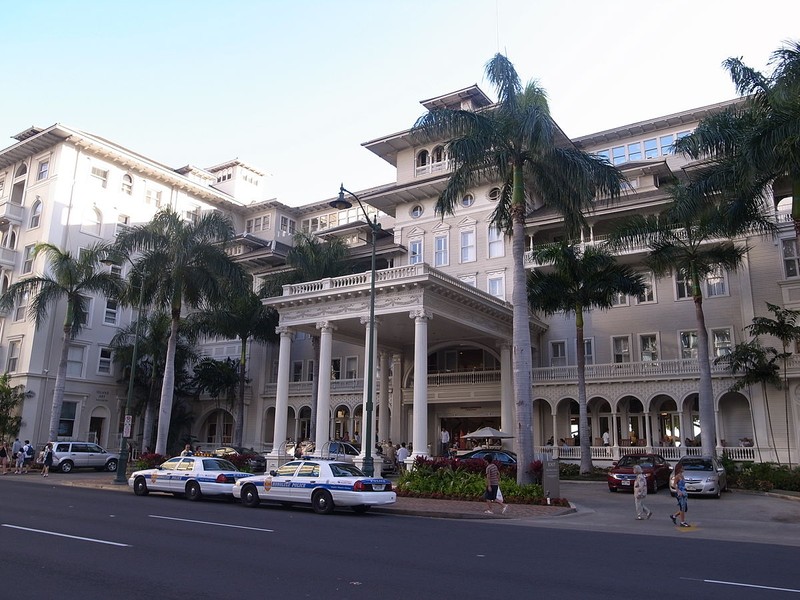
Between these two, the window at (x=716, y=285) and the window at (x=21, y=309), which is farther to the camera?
the window at (x=21, y=309)

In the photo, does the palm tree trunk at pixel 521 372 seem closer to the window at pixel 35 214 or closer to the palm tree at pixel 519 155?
the palm tree at pixel 519 155

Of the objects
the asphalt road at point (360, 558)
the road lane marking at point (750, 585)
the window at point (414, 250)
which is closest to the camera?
the asphalt road at point (360, 558)

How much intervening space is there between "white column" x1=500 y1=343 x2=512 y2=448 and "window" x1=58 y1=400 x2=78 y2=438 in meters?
32.8

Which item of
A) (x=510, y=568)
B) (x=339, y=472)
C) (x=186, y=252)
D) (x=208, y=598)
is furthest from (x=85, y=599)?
(x=186, y=252)

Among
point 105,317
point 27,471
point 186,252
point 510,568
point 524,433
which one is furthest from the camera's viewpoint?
point 105,317

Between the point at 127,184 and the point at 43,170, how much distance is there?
20.5 feet

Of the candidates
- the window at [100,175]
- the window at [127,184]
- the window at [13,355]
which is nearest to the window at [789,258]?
the window at [127,184]

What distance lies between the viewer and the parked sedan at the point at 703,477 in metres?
24.1

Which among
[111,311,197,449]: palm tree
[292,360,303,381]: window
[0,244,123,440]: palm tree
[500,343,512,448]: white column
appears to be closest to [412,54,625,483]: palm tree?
[500,343,512,448]: white column

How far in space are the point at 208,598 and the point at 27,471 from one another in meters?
36.0

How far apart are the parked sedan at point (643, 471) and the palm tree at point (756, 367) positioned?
661cm

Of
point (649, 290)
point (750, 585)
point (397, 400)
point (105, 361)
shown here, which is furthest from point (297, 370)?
point (750, 585)

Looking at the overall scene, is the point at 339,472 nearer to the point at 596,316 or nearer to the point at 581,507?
the point at 581,507

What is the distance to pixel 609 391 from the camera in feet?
121
